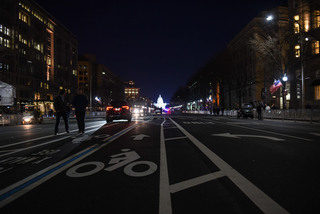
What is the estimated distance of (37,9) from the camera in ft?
226

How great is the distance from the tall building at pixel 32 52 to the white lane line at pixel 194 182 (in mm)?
45962

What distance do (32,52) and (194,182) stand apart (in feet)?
237

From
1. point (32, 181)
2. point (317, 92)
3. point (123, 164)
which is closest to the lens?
point (32, 181)

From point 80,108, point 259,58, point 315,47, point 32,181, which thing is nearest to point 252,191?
point 32,181

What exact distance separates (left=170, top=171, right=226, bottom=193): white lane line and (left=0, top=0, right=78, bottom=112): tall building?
1810 inches

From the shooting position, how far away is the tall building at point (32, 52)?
5503 centimetres

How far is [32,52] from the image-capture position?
64.7m

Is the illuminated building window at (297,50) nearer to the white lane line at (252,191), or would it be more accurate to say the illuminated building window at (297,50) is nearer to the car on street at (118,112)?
the car on street at (118,112)

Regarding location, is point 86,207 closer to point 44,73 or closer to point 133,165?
point 133,165

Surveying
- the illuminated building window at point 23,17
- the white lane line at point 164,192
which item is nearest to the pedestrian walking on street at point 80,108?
the white lane line at point 164,192

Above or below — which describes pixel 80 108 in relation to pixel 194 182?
above

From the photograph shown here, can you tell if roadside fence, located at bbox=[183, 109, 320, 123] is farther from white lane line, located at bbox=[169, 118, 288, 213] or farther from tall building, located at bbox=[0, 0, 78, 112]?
tall building, located at bbox=[0, 0, 78, 112]

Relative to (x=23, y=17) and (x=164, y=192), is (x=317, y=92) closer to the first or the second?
(x=164, y=192)

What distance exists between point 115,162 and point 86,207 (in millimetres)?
2157
